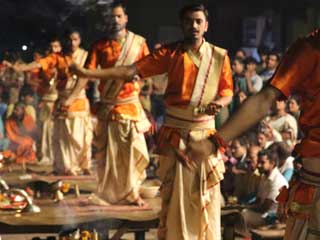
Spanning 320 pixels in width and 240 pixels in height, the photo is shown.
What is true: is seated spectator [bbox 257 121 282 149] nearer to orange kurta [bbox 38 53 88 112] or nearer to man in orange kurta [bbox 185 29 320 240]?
orange kurta [bbox 38 53 88 112]

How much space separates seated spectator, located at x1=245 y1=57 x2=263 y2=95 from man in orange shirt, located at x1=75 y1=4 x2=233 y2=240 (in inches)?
220

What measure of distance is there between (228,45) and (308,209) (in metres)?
9.69

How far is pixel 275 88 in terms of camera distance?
15.6 ft

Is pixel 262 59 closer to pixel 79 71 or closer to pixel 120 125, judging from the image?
pixel 120 125

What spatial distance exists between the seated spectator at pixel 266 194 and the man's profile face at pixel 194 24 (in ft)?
6.72

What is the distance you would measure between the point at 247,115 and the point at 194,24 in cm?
294

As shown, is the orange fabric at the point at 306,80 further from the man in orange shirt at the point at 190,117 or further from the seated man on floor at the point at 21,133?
the seated man on floor at the point at 21,133

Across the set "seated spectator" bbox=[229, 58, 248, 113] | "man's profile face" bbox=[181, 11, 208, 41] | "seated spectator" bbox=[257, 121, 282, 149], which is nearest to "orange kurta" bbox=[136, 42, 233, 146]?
"man's profile face" bbox=[181, 11, 208, 41]

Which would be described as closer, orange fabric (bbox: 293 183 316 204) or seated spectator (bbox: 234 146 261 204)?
orange fabric (bbox: 293 183 316 204)

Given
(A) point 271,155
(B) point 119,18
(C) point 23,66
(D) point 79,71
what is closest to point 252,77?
(C) point 23,66

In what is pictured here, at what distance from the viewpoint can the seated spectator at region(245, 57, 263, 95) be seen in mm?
13405

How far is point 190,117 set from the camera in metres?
7.61

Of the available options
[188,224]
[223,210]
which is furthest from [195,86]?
[223,210]

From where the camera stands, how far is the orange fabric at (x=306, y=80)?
Result: 15.6 feet
